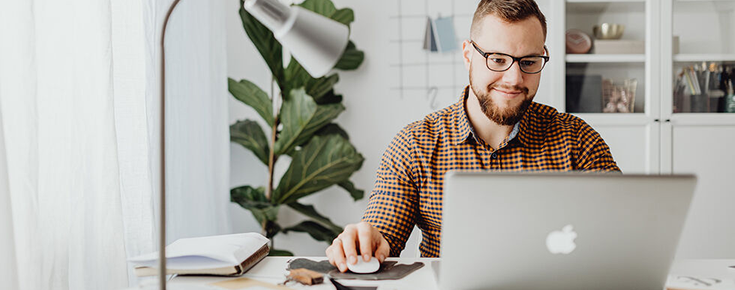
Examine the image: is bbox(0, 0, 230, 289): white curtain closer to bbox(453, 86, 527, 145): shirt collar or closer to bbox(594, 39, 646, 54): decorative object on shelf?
bbox(453, 86, 527, 145): shirt collar

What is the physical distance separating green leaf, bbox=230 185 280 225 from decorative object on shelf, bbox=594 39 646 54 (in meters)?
1.64

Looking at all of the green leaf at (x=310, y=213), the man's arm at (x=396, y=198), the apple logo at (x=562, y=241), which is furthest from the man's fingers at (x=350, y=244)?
the green leaf at (x=310, y=213)

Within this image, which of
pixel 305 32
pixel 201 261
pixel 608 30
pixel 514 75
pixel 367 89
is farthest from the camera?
pixel 367 89

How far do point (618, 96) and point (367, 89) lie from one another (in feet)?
3.85

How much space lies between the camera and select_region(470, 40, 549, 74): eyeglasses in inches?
56.6

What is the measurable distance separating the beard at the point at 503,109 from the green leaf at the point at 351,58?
128 cm

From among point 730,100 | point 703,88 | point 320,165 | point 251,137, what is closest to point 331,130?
point 320,165

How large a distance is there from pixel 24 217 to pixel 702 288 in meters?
1.25

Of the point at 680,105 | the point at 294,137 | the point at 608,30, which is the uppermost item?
the point at 608,30

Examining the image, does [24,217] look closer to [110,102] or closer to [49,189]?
[49,189]

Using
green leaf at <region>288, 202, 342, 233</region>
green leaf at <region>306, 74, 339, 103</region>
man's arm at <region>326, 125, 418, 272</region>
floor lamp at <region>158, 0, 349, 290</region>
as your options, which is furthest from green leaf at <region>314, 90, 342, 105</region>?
floor lamp at <region>158, 0, 349, 290</region>

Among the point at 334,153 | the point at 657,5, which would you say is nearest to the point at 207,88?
the point at 334,153

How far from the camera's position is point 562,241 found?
2.72 ft

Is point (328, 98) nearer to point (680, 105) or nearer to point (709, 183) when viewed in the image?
point (680, 105)
